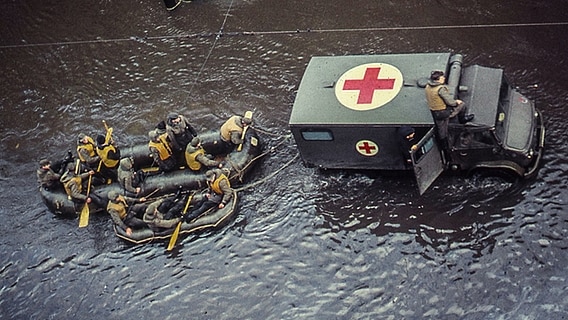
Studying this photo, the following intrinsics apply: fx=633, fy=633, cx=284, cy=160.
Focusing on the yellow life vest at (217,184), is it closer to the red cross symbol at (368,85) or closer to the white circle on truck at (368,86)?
the white circle on truck at (368,86)

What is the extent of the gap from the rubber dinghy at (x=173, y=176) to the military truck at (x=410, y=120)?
5.16 feet

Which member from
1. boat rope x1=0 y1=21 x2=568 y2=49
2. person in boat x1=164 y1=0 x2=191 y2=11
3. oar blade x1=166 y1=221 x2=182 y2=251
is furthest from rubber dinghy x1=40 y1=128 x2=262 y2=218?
person in boat x1=164 y1=0 x2=191 y2=11

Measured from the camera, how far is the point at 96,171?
48.6 feet

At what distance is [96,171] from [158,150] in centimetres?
180

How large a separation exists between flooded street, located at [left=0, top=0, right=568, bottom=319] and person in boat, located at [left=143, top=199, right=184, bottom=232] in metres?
0.51

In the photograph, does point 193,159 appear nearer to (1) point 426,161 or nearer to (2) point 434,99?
(1) point 426,161

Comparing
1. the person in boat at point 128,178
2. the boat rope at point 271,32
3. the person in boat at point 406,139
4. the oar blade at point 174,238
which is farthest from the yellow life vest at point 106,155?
the person in boat at point 406,139

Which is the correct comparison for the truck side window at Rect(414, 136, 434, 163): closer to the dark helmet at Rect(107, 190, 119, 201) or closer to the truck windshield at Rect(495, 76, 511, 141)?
the truck windshield at Rect(495, 76, 511, 141)

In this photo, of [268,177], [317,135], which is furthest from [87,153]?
[317,135]

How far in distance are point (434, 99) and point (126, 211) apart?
7.02 m

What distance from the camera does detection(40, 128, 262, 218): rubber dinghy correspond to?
14.3 meters

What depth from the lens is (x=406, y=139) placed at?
12.2 m

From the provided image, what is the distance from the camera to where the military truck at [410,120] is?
1214cm

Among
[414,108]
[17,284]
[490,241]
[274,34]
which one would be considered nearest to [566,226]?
[490,241]
